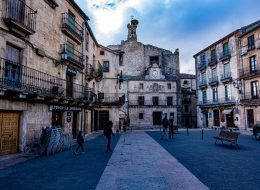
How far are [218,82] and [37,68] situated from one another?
28.6 metres

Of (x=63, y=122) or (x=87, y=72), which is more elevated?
(x=87, y=72)

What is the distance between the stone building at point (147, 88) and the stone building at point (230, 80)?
5.18m

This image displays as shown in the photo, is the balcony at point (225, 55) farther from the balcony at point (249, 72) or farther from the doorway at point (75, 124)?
the doorway at point (75, 124)

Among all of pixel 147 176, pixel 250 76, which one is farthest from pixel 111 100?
pixel 147 176

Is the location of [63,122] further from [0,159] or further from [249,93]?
[249,93]

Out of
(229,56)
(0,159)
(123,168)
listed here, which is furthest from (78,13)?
(229,56)

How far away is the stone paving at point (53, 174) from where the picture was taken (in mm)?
5340

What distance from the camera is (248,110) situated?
1065 inches

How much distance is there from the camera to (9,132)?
32.9 feet

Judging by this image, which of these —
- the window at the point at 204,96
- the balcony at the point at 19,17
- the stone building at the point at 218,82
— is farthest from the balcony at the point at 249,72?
the balcony at the point at 19,17

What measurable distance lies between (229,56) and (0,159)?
30.9 meters

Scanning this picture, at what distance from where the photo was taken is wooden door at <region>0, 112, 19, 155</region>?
31.6ft

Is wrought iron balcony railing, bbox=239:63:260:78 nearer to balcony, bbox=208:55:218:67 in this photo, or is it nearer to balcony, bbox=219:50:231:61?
balcony, bbox=219:50:231:61

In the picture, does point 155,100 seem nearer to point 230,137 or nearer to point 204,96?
point 204,96
